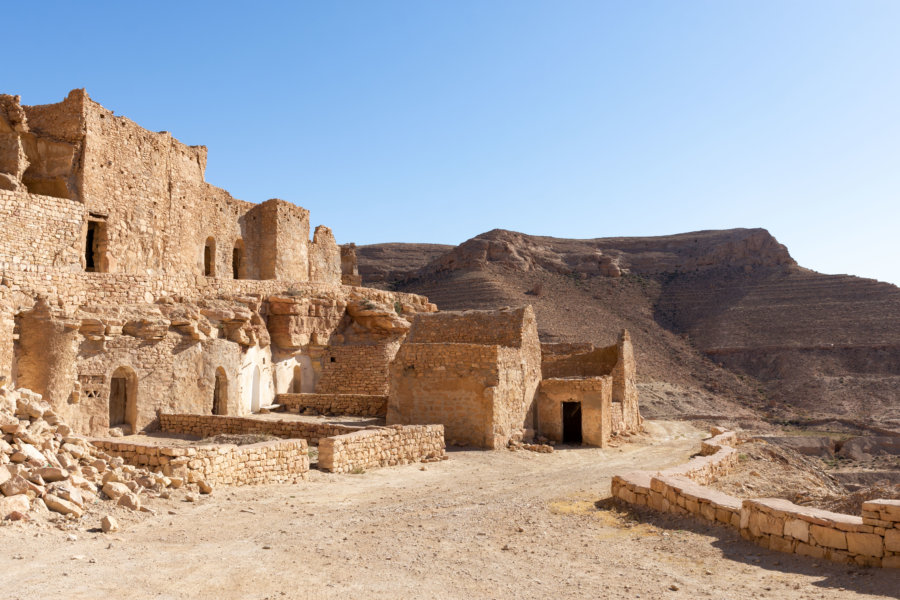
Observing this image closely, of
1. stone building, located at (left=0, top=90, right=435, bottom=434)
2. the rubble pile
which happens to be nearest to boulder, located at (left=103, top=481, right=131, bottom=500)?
the rubble pile

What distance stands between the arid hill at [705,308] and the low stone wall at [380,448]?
2424cm

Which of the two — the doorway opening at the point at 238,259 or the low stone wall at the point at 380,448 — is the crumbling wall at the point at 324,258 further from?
the low stone wall at the point at 380,448

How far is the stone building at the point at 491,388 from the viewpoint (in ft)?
47.4

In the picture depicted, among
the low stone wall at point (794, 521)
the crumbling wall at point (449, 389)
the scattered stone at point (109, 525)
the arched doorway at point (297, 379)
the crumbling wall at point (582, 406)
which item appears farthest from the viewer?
the arched doorway at point (297, 379)

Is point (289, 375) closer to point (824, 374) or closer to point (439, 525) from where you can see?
point (439, 525)

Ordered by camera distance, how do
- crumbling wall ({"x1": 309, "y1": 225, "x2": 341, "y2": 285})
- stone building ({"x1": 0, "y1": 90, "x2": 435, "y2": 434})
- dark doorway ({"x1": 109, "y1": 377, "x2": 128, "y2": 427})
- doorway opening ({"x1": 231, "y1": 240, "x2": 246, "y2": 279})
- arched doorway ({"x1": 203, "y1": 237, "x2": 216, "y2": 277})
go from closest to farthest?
stone building ({"x1": 0, "y1": 90, "x2": 435, "y2": 434}) → dark doorway ({"x1": 109, "y1": 377, "x2": 128, "y2": 427}) → arched doorway ({"x1": 203, "y1": 237, "x2": 216, "y2": 277}) → doorway opening ({"x1": 231, "y1": 240, "x2": 246, "y2": 279}) → crumbling wall ({"x1": 309, "y1": 225, "x2": 341, "y2": 285})

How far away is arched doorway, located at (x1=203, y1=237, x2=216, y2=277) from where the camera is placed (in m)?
25.2

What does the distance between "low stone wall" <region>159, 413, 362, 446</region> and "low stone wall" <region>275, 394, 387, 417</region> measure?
361cm

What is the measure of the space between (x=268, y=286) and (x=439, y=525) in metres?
13.7

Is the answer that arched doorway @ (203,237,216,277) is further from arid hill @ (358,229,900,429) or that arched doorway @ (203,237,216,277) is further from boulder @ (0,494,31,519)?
arid hill @ (358,229,900,429)

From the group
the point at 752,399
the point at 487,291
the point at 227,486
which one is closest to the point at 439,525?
the point at 227,486

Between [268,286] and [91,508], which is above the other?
[268,286]

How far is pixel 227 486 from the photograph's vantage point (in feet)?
29.0

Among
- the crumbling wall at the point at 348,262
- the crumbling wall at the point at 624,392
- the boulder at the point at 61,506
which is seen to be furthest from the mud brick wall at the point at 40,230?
the crumbling wall at the point at 348,262
